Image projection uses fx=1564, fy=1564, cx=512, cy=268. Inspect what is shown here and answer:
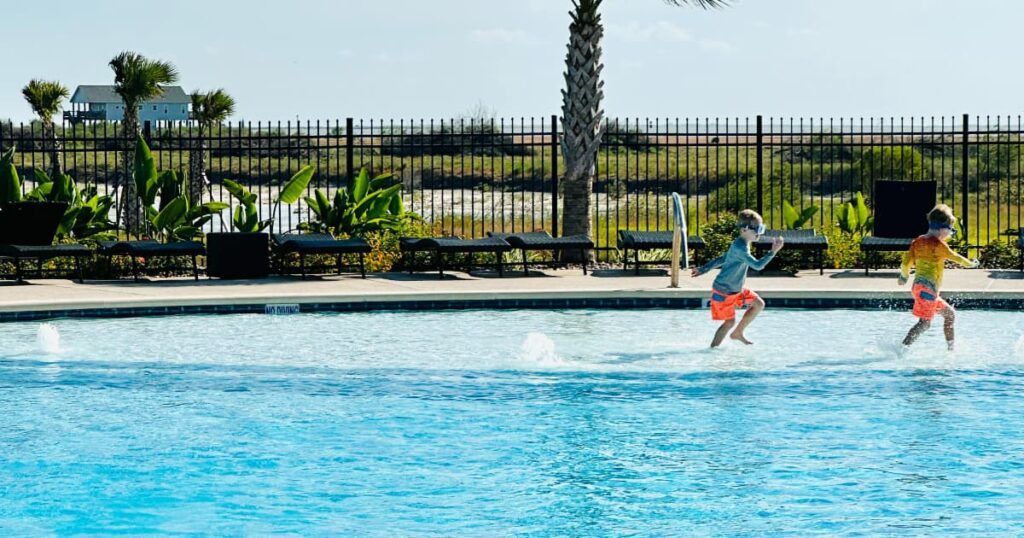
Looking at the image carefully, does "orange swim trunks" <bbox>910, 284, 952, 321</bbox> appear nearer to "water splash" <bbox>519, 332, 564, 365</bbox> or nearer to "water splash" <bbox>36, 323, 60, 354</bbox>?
"water splash" <bbox>519, 332, 564, 365</bbox>

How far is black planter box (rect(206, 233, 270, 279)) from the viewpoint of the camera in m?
17.9

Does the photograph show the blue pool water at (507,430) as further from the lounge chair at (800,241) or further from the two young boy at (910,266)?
the lounge chair at (800,241)

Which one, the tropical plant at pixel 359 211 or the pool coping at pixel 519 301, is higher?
the tropical plant at pixel 359 211

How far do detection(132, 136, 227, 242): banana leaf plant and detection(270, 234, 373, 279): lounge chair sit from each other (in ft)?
3.52

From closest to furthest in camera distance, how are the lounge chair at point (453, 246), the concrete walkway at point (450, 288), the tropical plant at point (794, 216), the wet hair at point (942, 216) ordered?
the wet hair at point (942, 216), the concrete walkway at point (450, 288), the lounge chair at point (453, 246), the tropical plant at point (794, 216)

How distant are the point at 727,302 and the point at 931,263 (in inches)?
62.9

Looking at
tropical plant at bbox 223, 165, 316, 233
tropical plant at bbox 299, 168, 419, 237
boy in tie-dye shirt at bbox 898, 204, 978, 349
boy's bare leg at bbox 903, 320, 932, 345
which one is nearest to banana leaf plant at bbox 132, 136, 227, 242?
tropical plant at bbox 223, 165, 316, 233

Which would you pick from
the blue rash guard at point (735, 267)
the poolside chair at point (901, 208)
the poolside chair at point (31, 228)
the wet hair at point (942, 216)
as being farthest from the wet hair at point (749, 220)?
the poolside chair at point (31, 228)

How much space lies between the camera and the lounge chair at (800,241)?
1780 centimetres

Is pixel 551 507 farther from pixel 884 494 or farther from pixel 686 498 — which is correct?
pixel 884 494

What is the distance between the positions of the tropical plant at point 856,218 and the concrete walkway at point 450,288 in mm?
1534

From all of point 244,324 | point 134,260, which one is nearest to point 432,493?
point 244,324

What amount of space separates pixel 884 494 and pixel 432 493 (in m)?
2.39

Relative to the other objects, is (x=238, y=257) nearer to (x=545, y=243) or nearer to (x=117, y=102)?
(x=545, y=243)
